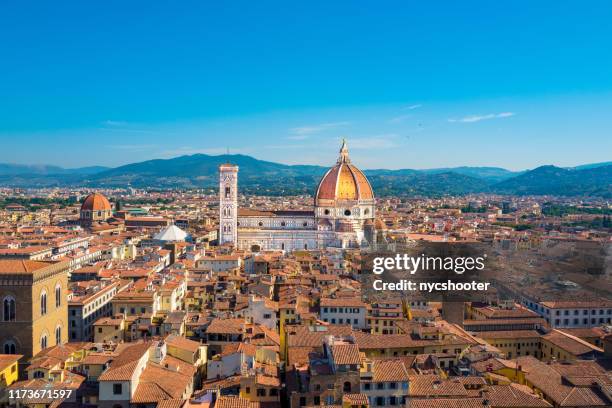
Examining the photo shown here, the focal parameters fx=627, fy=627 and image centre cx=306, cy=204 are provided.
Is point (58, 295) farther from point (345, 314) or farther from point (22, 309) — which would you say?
point (345, 314)

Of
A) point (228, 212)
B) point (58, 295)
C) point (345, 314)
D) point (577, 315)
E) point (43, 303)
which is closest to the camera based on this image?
point (43, 303)

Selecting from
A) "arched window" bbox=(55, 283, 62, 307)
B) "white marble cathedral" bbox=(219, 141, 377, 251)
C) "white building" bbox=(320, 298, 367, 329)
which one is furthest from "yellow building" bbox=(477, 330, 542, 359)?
"white marble cathedral" bbox=(219, 141, 377, 251)

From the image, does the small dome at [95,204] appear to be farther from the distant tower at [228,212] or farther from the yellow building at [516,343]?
the yellow building at [516,343]

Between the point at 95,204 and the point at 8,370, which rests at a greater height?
the point at 95,204

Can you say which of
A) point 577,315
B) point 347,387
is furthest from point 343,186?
point 347,387

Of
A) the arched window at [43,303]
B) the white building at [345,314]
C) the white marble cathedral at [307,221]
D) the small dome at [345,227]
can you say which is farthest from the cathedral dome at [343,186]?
the arched window at [43,303]

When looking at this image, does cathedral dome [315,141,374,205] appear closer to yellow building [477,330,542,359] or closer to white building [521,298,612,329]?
white building [521,298,612,329]

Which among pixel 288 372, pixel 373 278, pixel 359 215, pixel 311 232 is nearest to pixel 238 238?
pixel 311 232
